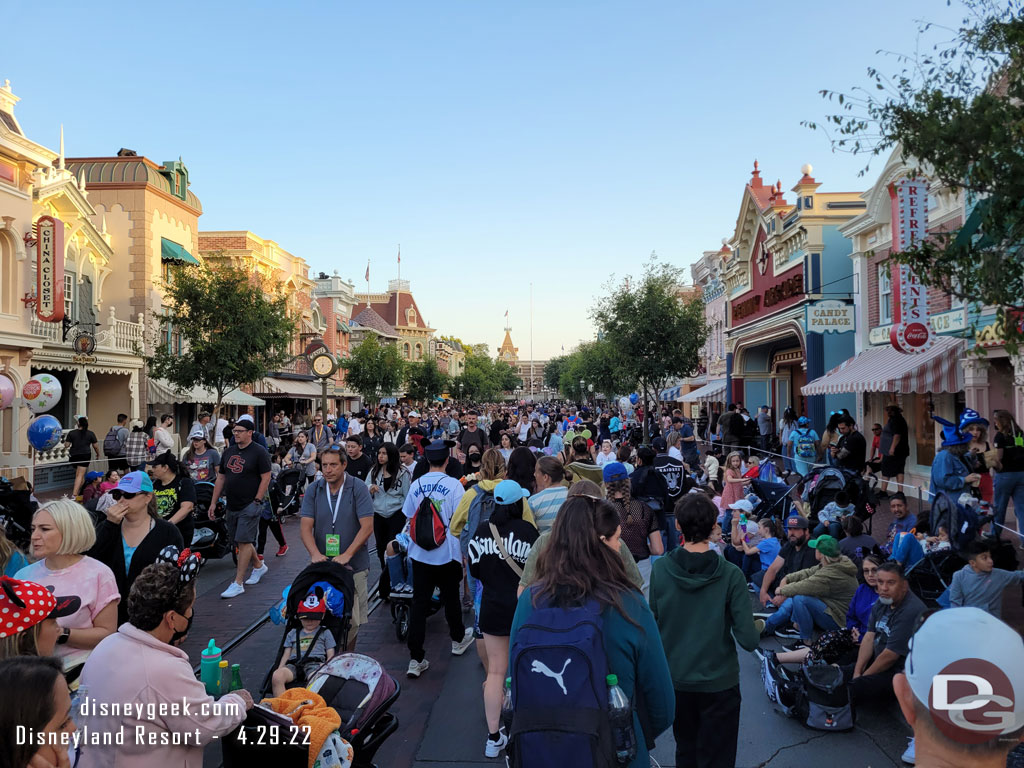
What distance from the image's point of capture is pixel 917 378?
14039mm

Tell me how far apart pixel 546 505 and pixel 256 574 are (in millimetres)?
5683

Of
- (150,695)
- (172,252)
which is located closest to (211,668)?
(150,695)

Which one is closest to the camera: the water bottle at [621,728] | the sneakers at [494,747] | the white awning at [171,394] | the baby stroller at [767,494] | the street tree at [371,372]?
the water bottle at [621,728]

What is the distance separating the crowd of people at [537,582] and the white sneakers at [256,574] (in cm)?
4

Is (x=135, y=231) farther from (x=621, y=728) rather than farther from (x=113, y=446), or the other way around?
(x=621, y=728)

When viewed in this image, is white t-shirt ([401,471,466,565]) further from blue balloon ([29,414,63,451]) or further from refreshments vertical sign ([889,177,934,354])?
blue balloon ([29,414,63,451])

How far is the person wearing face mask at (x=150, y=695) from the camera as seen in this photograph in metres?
2.74

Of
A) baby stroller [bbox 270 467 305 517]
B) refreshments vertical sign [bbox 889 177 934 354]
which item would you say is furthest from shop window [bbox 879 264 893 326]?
baby stroller [bbox 270 467 305 517]

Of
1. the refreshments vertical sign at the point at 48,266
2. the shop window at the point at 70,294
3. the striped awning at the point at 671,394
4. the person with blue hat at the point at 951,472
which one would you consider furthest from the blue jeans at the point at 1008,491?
the striped awning at the point at 671,394

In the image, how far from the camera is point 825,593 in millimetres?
6246

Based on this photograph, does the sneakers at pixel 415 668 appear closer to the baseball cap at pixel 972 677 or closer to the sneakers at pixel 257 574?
the sneakers at pixel 257 574

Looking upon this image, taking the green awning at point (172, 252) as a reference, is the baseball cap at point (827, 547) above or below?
below

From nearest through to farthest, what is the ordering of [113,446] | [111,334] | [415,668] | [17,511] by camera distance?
[415,668] < [17,511] < [113,446] < [111,334]

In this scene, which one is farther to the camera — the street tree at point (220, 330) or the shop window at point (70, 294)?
the shop window at point (70, 294)
